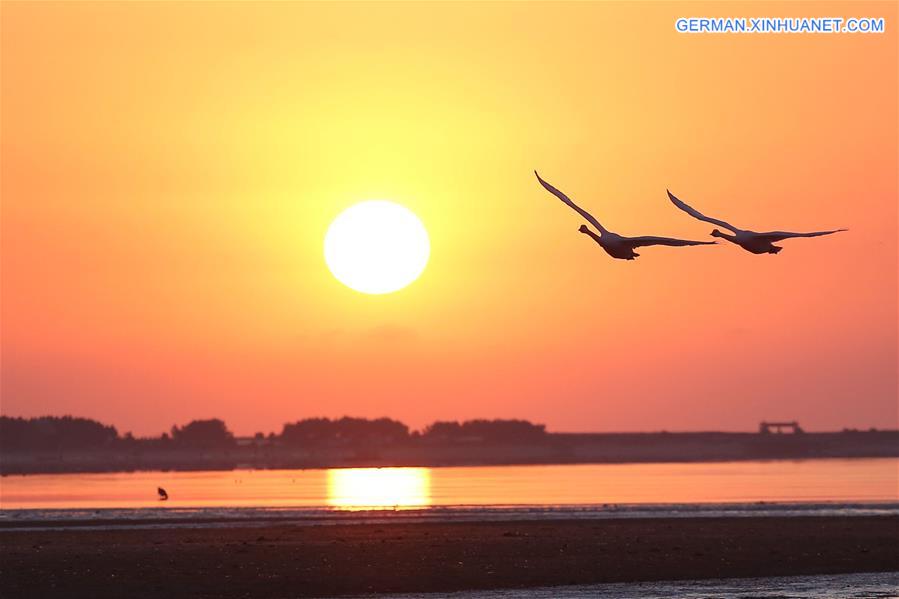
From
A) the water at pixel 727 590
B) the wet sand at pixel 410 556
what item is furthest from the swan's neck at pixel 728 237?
the wet sand at pixel 410 556

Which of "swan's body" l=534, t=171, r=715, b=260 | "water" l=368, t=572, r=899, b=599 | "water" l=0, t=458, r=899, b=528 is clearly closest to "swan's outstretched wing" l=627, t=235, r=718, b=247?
"swan's body" l=534, t=171, r=715, b=260

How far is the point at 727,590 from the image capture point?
155 feet

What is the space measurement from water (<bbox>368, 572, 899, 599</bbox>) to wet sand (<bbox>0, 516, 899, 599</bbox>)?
5.27 ft


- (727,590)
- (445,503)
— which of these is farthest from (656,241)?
(445,503)

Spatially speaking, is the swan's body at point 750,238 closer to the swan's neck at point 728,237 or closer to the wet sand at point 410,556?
the swan's neck at point 728,237

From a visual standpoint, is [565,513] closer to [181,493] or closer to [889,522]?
[889,522]


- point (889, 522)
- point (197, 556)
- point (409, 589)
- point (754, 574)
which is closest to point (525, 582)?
point (409, 589)

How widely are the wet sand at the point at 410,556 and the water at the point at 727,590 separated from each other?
1.61m

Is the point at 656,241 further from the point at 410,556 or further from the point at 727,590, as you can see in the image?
the point at 410,556

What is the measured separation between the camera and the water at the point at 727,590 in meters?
45.7

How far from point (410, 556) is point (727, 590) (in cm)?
1380

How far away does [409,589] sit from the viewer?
48.4 m

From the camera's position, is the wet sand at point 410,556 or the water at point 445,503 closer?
the wet sand at point 410,556

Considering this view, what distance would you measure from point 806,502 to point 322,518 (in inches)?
1362
